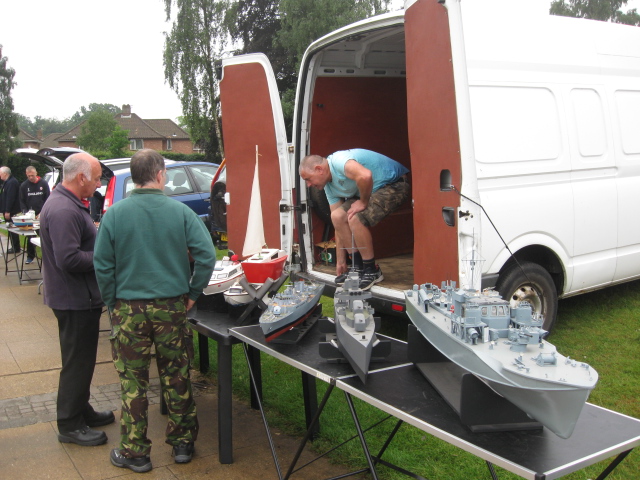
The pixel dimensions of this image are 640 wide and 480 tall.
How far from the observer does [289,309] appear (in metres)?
3.17

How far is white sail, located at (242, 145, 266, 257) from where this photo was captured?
581 cm

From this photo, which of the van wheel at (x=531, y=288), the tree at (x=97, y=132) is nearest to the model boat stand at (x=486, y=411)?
the van wheel at (x=531, y=288)

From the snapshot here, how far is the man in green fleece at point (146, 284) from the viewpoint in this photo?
3.27m

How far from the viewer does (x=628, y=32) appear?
548 cm

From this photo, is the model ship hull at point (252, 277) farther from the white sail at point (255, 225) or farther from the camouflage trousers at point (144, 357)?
the white sail at point (255, 225)

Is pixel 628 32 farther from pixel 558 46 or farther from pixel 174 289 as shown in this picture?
pixel 174 289

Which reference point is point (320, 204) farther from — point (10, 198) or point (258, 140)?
point (10, 198)

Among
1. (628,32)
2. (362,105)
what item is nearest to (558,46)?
(628,32)

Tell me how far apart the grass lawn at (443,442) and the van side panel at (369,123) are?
112 cm

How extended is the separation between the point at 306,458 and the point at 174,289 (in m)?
1.30

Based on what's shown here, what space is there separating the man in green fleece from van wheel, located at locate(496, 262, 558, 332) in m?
2.37

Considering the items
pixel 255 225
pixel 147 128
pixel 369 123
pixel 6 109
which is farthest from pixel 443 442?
pixel 147 128

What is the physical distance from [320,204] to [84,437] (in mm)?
3234

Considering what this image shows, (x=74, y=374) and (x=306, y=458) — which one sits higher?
(x=74, y=374)
